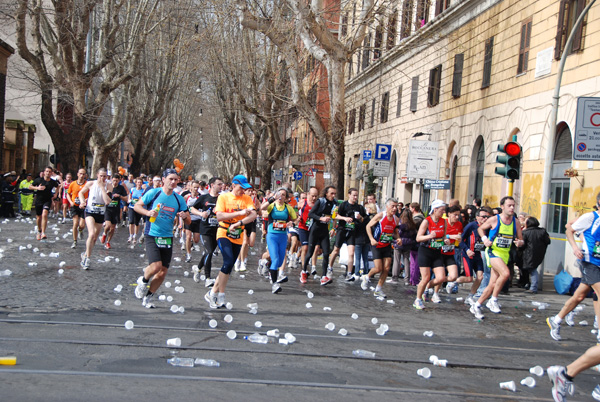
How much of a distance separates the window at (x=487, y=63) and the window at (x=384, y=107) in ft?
37.2

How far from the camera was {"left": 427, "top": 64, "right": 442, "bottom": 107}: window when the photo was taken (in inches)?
1046

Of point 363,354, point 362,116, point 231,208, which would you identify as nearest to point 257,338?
point 363,354

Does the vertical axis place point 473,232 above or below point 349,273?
above

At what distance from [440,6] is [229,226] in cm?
2004

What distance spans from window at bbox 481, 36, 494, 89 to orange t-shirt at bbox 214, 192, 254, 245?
48.0 ft

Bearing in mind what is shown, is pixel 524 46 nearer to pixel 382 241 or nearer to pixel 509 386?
pixel 382 241

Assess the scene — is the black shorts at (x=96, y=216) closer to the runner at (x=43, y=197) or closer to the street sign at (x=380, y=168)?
the runner at (x=43, y=197)

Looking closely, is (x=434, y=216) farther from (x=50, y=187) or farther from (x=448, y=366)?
(x=50, y=187)

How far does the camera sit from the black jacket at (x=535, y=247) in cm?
1378

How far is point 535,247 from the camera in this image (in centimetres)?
1377

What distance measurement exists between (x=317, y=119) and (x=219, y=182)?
8869 millimetres

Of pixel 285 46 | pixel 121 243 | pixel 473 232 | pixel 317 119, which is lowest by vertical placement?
pixel 121 243

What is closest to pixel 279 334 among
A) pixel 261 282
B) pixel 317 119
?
pixel 261 282

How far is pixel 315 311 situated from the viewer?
379 inches
